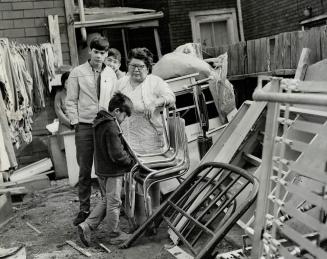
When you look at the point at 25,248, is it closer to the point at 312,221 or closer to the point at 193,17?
the point at 312,221

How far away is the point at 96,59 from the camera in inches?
233

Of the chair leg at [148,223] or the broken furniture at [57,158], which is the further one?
the broken furniture at [57,158]

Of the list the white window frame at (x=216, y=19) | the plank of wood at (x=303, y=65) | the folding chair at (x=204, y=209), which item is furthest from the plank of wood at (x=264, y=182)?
the white window frame at (x=216, y=19)

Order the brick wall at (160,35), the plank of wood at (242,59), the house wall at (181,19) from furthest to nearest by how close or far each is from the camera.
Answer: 1. the brick wall at (160,35)
2. the house wall at (181,19)
3. the plank of wood at (242,59)

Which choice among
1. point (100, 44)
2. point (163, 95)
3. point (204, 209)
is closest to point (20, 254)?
point (204, 209)

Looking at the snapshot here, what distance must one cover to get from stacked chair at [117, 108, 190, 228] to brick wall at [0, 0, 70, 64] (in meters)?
5.62

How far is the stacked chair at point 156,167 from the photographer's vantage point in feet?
18.1

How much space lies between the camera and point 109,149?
5.12 meters

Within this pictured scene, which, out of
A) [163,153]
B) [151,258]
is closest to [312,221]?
[151,258]

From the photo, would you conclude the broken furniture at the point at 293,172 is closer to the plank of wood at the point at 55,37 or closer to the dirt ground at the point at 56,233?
the dirt ground at the point at 56,233

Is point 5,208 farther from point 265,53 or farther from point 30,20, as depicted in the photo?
point 265,53

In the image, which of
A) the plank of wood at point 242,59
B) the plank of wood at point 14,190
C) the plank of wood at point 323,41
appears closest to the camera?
the plank of wood at point 323,41

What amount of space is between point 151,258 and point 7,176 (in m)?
4.62

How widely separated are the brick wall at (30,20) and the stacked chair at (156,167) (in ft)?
18.4
